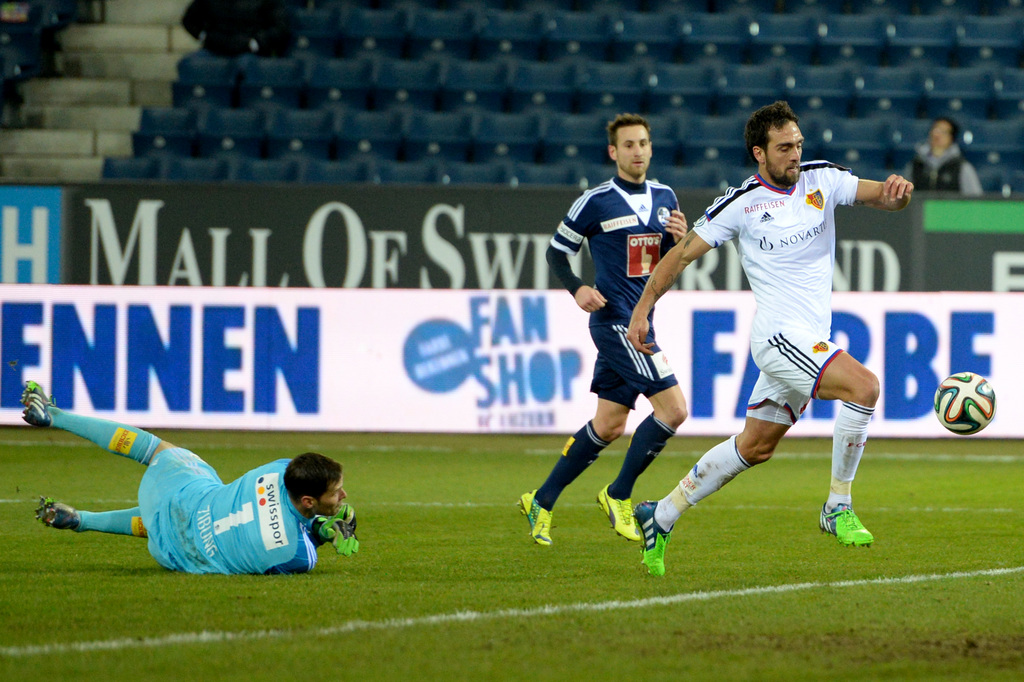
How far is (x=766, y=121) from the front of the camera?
19.7 feet

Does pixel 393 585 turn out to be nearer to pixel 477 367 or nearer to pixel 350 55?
pixel 477 367

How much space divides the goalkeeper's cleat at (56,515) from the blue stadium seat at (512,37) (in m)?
11.1

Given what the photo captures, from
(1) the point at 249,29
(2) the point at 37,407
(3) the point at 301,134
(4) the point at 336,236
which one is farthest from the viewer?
(1) the point at 249,29

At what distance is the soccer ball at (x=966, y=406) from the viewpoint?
630 cm

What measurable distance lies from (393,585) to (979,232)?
788cm

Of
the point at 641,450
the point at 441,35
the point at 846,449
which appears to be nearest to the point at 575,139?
the point at 441,35

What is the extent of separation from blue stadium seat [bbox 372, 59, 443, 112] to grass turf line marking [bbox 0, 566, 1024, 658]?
10.7 m

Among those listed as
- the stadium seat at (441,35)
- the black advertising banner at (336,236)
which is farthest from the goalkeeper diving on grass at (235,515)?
the stadium seat at (441,35)

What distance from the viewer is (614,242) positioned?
23.3ft

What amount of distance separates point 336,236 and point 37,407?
5699 mm

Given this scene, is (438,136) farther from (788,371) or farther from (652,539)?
(652,539)

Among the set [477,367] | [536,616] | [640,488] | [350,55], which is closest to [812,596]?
[536,616]

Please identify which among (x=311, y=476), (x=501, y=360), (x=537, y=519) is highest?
(x=311, y=476)

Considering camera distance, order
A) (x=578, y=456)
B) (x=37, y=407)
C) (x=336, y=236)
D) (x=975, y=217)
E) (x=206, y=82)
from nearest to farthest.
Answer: (x=37, y=407) → (x=578, y=456) → (x=975, y=217) → (x=336, y=236) → (x=206, y=82)
